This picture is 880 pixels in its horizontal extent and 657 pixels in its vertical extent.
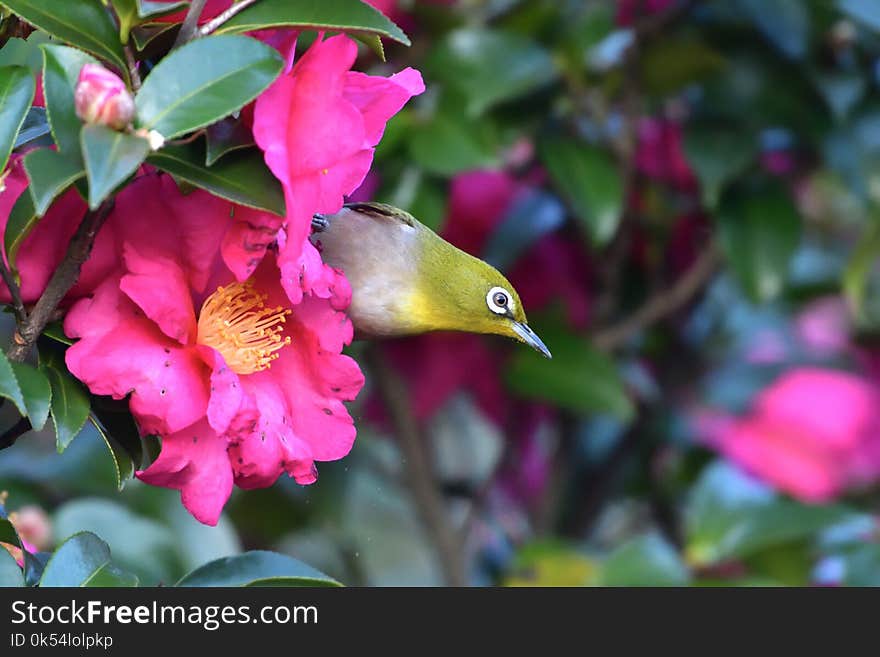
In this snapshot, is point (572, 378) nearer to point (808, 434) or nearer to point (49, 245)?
point (808, 434)

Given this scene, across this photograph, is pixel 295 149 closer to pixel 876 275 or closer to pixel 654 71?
pixel 654 71

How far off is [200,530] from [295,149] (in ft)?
2.44

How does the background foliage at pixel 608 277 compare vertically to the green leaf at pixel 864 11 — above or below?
below

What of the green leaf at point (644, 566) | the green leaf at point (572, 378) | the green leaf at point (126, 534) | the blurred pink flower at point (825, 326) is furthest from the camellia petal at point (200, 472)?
the blurred pink flower at point (825, 326)

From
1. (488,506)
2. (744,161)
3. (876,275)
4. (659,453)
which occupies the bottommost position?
(488,506)

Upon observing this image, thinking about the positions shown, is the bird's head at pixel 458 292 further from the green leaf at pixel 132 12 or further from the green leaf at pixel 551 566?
the green leaf at pixel 551 566

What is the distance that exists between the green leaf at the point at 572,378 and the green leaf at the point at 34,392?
91 centimetres

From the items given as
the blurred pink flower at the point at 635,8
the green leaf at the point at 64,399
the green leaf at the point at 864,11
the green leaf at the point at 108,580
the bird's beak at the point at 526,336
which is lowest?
the green leaf at the point at 108,580

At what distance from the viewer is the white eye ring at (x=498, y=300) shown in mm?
681

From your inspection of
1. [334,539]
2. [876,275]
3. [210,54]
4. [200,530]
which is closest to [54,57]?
[210,54]

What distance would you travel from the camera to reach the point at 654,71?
1343 mm

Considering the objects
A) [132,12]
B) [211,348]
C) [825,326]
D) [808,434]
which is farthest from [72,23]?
[825,326]

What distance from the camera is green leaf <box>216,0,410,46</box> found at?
Result: 51cm
